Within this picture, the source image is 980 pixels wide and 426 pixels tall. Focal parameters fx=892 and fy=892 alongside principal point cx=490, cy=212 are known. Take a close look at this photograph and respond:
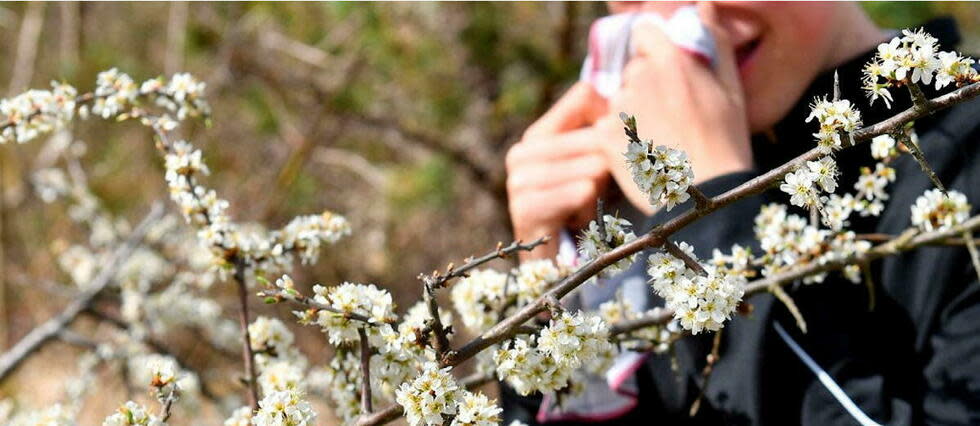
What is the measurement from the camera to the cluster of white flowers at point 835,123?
504mm

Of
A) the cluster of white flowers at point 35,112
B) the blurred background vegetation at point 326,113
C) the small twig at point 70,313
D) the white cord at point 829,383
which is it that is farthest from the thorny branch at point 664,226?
the blurred background vegetation at point 326,113

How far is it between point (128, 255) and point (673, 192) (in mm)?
1487

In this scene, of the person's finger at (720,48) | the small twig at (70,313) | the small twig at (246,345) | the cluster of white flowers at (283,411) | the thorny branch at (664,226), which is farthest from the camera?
the small twig at (70,313)

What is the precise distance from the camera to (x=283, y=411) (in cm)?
60

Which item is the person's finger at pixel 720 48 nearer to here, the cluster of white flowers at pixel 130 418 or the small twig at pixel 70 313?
the cluster of white flowers at pixel 130 418

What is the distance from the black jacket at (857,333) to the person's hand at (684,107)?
6 centimetres

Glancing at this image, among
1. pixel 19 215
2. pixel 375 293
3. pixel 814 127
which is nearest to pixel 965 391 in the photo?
pixel 814 127

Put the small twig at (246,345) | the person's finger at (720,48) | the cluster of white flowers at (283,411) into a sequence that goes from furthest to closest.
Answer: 1. the person's finger at (720,48)
2. the small twig at (246,345)
3. the cluster of white flowers at (283,411)

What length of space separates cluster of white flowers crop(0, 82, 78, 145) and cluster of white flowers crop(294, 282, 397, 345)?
0.40 m

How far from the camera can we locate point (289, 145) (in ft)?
11.6

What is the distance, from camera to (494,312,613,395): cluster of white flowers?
0.58 m

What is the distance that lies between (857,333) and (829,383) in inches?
4.2

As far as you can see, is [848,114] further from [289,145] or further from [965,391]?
[289,145]

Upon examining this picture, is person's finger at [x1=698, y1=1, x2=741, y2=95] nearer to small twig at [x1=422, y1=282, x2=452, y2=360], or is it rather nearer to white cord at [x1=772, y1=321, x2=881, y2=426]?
white cord at [x1=772, y1=321, x2=881, y2=426]
